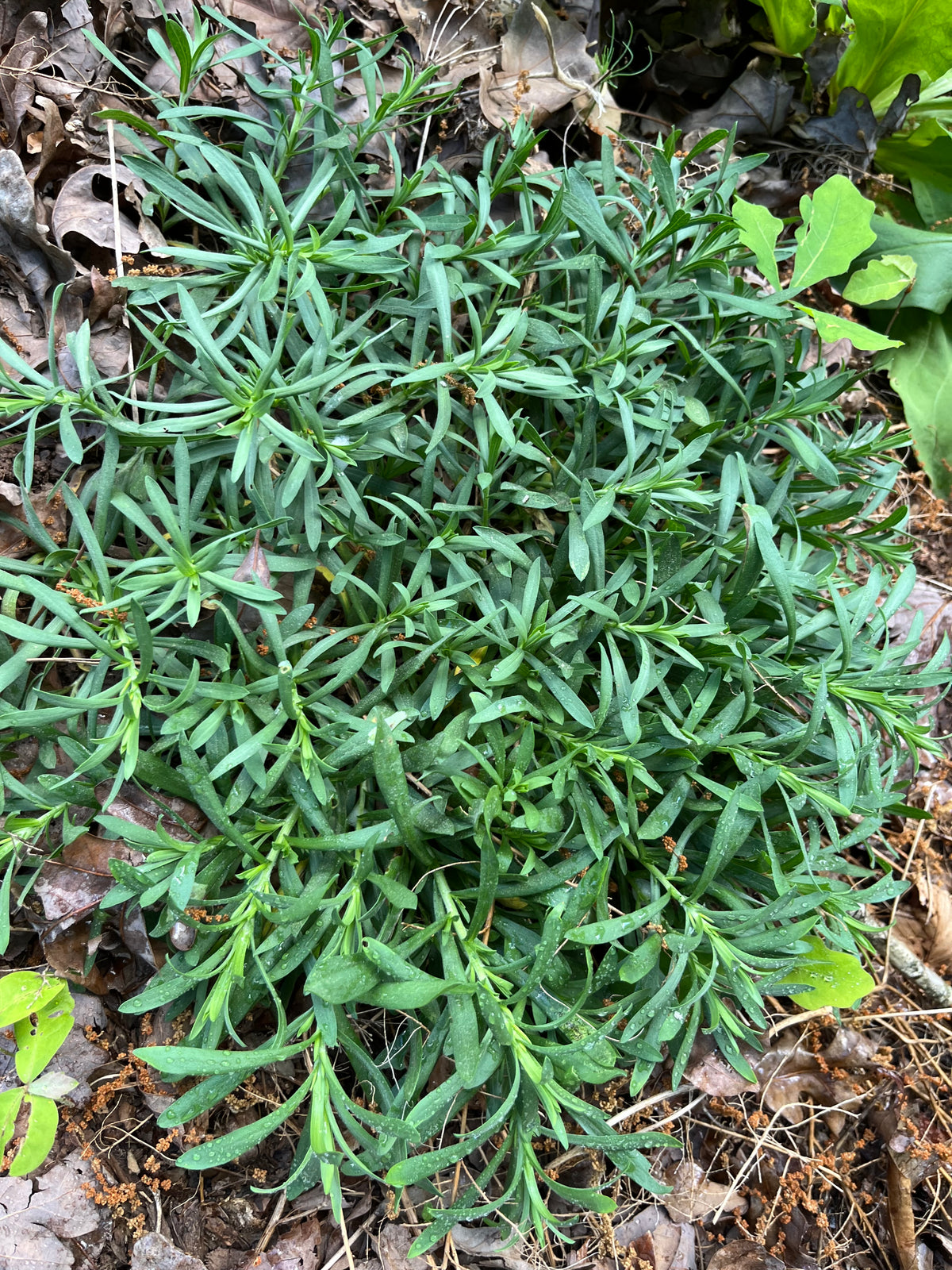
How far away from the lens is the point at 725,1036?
188 cm

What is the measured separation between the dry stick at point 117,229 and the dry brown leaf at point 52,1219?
171 centimetres

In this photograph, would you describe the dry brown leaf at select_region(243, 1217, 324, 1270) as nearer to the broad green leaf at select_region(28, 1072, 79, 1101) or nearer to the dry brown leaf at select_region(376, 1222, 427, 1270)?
the dry brown leaf at select_region(376, 1222, 427, 1270)

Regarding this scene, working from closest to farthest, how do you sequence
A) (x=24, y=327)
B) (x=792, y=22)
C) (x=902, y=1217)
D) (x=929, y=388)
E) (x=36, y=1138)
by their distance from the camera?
(x=36, y=1138)
(x=24, y=327)
(x=902, y=1217)
(x=792, y=22)
(x=929, y=388)

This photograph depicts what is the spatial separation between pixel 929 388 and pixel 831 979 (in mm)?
2060

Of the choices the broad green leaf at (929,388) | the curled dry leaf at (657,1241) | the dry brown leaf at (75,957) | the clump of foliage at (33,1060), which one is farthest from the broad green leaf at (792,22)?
the curled dry leaf at (657,1241)

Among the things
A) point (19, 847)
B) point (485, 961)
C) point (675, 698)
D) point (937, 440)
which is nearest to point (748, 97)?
point (937, 440)

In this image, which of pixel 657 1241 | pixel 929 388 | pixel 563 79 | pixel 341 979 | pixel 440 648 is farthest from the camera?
pixel 929 388

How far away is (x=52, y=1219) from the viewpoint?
1.79 m

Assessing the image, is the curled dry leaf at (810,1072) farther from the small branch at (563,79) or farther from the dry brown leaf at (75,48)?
the dry brown leaf at (75,48)

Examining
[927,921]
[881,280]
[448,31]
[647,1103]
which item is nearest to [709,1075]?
[647,1103]

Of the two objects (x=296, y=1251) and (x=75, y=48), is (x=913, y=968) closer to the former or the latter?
(x=296, y=1251)

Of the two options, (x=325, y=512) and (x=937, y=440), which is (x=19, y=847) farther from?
(x=937, y=440)

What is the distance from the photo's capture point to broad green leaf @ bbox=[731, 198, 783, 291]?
209 cm

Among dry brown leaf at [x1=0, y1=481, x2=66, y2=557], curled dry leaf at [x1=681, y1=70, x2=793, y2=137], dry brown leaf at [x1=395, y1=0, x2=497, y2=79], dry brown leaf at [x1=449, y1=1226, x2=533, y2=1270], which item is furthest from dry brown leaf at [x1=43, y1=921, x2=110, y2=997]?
curled dry leaf at [x1=681, y1=70, x2=793, y2=137]
